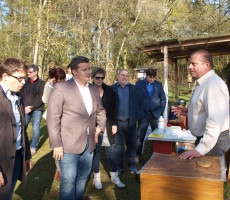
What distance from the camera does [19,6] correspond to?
14.4 meters

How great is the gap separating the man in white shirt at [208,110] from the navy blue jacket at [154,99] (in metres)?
2.49

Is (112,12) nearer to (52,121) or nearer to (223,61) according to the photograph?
(223,61)

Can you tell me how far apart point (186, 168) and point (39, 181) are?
2.97 meters

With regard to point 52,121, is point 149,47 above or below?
above

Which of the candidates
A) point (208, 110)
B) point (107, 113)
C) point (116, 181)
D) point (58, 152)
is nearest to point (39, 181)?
point (116, 181)

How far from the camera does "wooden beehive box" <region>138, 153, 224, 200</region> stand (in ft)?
5.48

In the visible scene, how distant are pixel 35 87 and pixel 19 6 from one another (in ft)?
38.8

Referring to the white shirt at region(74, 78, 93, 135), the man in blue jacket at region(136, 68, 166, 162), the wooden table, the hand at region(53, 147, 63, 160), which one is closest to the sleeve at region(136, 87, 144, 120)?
the man in blue jacket at region(136, 68, 166, 162)

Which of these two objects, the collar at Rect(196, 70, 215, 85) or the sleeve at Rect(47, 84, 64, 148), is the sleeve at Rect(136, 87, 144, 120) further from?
the sleeve at Rect(47, 84, 64, 148)

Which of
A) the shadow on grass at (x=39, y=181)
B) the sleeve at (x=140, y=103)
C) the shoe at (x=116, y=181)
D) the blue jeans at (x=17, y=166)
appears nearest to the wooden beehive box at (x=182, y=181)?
the blue jeans at (x=17, y=166)

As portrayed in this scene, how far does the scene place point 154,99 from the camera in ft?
16.6

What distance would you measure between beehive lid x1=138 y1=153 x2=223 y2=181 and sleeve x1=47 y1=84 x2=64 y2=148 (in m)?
0.98

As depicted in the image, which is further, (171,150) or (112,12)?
(112,12)

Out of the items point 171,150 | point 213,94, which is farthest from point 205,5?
point 213,94
